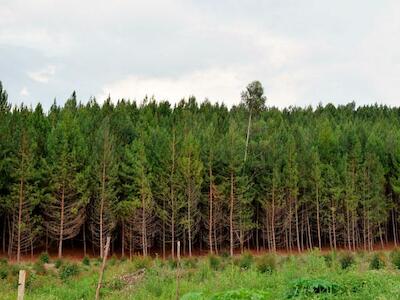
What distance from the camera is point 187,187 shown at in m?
37.9

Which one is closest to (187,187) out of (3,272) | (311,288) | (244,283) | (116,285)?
(3,272)

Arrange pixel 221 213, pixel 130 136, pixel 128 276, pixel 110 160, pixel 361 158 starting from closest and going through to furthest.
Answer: pixel 128 276 < pixel 110 160 < pixel 221 213 < pixel 361 158 < pixel 130 136

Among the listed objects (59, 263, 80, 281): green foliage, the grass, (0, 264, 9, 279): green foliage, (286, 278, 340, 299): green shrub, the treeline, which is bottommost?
(59, 263, 80, 281): green foliage

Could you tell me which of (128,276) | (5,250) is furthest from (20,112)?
(128,276)

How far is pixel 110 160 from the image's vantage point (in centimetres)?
3606

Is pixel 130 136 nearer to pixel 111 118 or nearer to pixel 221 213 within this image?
pixel 111 118

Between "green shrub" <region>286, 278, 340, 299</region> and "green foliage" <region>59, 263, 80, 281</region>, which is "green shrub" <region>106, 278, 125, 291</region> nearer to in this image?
"green foliage" <region>59, 263, 80, 281</region>

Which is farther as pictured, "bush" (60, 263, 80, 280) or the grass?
"bush" (60, 263, 80, 280)

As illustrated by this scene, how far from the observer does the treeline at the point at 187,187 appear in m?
34.5

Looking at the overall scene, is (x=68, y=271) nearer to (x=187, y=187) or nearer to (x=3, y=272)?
(x=3, y=272)

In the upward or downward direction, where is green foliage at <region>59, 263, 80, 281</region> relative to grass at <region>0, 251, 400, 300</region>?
downward

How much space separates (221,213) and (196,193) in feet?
10.9

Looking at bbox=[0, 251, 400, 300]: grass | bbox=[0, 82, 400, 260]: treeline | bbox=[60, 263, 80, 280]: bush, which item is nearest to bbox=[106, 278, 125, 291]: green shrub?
bbox=[0, 251, 400, 300]: grass

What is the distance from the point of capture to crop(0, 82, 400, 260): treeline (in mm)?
34500
